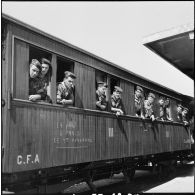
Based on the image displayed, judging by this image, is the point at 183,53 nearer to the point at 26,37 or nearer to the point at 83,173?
the point at 26,37

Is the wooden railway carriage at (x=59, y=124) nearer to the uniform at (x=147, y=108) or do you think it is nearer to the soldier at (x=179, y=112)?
the uniform at (x=147, y=108)

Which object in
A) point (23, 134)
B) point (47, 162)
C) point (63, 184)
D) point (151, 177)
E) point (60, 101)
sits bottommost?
point (151, 177)

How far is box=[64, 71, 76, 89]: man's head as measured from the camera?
6602 millimetres

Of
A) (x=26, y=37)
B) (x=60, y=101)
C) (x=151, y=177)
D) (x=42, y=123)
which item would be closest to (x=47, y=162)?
(x=42, y=123)

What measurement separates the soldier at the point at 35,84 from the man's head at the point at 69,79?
0.70 metres

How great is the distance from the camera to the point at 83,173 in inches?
293

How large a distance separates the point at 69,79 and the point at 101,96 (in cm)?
150

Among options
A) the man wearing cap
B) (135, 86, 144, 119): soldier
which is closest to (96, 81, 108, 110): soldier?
the man wearing cap

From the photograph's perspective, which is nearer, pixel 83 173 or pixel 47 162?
pixel 47 162

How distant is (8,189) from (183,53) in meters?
3.57

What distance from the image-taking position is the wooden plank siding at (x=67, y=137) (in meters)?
5.39

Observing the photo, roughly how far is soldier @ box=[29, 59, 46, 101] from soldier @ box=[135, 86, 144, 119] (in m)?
4.59

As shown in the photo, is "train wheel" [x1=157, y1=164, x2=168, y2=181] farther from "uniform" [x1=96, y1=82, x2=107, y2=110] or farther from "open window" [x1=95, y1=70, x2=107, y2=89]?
"open window" [x1=95, y1=70, x2=107, y2=89]

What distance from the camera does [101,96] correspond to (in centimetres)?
795
